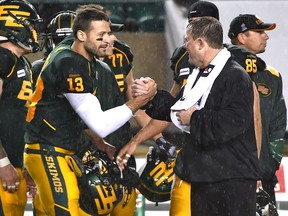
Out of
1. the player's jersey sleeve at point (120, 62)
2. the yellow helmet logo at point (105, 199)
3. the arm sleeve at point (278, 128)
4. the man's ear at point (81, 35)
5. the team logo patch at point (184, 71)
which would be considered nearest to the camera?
the man's ear at point (81, 35)

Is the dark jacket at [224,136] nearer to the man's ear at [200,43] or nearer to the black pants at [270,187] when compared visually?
the man's ear at [200,43]

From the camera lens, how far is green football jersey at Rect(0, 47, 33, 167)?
6926 millimetres

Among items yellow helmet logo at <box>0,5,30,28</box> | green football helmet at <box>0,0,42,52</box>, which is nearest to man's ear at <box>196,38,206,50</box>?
green football helmet at <box>0,0,42,52</box>

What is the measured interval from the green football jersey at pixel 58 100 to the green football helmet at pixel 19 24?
450 millimetres

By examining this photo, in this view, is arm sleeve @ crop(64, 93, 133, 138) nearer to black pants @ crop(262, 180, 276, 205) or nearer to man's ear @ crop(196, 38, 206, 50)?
man's ear @ crop(196, 38, 206, 50)

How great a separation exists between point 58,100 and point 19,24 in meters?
0.79

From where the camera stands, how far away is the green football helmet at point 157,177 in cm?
743

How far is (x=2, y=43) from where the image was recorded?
23.5ft

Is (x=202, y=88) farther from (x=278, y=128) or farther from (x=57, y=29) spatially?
(x=278, y=128)

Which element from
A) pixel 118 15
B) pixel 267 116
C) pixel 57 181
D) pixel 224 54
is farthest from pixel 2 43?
pixel 118 15

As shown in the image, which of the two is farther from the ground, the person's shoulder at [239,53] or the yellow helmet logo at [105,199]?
the person's shoulder at [239,53]

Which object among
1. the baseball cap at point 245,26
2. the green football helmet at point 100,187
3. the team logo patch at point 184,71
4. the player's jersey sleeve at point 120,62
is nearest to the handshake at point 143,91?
the green football helmet at point 100,187

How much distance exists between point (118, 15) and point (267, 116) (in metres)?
6.77

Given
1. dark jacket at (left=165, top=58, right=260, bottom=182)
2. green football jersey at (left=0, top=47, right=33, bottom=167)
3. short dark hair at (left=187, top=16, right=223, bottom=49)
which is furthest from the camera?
green football jersey at (left=0, top=47, right=33, bottom=167)
